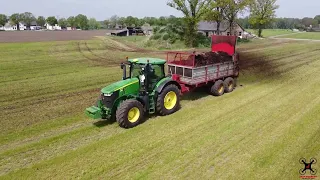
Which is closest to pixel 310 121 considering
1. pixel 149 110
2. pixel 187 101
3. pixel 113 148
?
pixel 187 101

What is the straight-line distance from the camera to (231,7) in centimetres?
4475

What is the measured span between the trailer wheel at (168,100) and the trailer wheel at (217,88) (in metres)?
2.75

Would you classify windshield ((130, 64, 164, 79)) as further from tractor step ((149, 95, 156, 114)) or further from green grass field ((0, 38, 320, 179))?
green grass field ((0, 38, 320, 179))

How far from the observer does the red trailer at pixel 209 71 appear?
38.8ft

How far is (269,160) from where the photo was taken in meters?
7.08

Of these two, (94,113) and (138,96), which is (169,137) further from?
(94,113)

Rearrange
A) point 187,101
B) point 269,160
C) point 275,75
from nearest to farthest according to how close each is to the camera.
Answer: point 269,160, point 187,101, point 275,75

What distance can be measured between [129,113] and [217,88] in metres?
5.35

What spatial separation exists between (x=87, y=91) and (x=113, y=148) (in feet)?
22.8

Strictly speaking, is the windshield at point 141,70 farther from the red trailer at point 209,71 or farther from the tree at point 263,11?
the tree at point 263,11

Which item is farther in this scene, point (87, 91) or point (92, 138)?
point (87, 91)

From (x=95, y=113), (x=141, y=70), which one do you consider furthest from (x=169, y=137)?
(x=141, y=70)

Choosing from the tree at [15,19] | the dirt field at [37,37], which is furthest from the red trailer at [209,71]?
the tree at [15,19]

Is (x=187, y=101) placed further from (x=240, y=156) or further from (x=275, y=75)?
(x=275, y=75)
